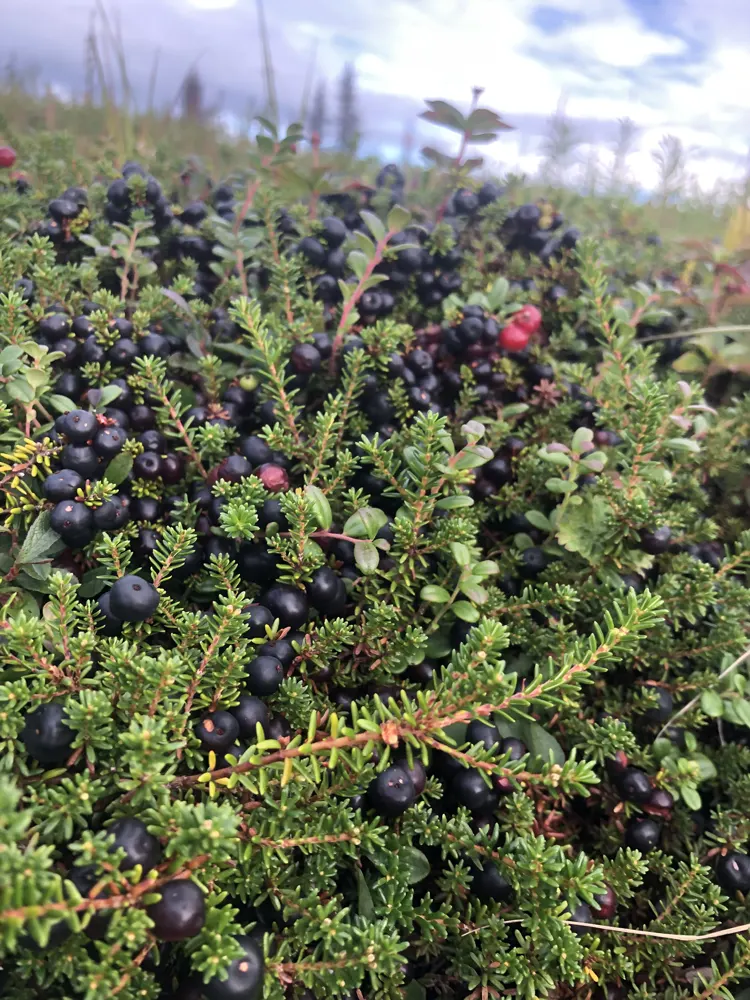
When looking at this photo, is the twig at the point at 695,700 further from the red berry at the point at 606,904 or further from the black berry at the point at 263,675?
the black berry at the point at 263,675

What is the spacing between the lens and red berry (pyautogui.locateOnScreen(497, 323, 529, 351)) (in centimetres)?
219

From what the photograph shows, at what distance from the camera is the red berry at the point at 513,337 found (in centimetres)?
219

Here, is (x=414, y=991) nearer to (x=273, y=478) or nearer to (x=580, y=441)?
(x=273, y=478)

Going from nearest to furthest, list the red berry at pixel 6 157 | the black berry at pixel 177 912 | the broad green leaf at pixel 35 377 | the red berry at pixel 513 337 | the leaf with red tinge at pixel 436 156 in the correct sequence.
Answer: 1. the black berry at pixel 177 912
2. the broad green leaf at pixel 35 377
3. the red berry at pixel 513 337
4. the red berry at pixel 6 157
5. the leaf with red tinge at pixel 436 156

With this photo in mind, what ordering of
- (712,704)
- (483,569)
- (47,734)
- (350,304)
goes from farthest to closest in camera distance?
(350,304)
(712,704)
(483,569)
(47,734)

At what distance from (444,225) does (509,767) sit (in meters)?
2.04

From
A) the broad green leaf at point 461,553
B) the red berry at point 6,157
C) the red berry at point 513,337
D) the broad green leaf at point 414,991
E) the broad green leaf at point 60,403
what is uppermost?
the red berry at point 6,157

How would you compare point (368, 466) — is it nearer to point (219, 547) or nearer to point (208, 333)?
point (219, 547)

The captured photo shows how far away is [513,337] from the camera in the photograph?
219 cm

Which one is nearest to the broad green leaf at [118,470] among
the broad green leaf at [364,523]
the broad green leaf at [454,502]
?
the broad green leaf at [364,523]

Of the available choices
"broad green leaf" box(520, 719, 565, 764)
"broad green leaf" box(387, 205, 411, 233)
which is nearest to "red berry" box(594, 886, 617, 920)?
"broad green leaf" box(520, 719, 565, 764)

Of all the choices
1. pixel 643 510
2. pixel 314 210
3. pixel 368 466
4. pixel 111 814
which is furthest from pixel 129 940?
pixel 314 210

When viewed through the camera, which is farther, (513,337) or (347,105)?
(347,105)

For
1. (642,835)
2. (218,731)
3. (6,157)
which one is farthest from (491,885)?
(6,157)
